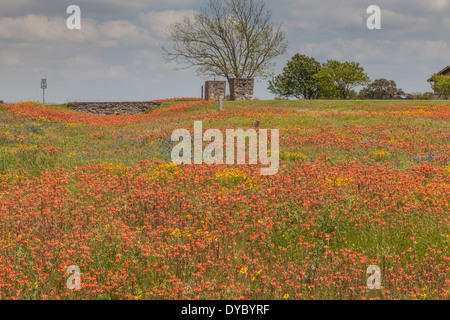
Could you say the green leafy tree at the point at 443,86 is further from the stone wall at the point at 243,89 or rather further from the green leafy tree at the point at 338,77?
the stone wall at the point at 243,89

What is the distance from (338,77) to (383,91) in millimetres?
15099

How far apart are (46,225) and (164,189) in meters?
2.96

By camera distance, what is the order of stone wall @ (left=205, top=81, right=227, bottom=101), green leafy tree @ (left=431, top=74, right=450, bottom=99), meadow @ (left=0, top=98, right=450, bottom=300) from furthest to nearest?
1. green leafy tree @ (left=431, top=74, right=450, bottom=99)
2. stone wall @ (left=205, top=81, right=227, bottom=101)
3. meadow @ (left=0, top=98, right=450, bottom=300)

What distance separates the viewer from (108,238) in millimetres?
6832

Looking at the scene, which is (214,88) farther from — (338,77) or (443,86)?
(443,86)

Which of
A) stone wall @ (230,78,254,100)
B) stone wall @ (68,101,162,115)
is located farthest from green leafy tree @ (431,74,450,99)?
stone wall @ (68,101,162,115)

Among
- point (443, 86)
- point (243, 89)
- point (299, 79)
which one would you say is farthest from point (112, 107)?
point (443, 86)

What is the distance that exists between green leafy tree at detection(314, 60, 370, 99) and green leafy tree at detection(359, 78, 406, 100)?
9922 mm

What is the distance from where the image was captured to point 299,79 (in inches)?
2530

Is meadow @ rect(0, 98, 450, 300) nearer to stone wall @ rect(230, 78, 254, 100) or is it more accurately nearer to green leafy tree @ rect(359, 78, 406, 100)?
stone wall @ rect(230, 78, 254, 100)

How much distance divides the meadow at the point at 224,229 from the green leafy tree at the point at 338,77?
161 feet

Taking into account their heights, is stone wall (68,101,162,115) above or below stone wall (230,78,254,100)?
below

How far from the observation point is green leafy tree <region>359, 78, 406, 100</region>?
7138 centimetres

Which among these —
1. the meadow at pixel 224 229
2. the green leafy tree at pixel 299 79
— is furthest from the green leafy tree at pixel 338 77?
the meadow at pixel 224 229
